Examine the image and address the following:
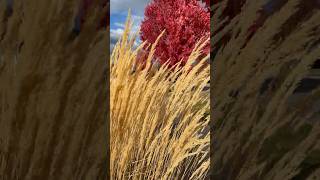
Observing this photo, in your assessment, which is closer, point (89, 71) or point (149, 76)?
point (89, 71)

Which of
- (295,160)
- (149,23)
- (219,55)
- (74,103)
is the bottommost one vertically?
(295,160)

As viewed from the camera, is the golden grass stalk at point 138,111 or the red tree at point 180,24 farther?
the red tree at point 180,24

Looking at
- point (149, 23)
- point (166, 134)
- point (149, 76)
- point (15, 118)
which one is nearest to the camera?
point (15, 118)

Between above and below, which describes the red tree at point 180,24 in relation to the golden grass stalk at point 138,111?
above

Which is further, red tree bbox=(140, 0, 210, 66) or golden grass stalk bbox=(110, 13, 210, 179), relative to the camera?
red tree bbox=(140, 0, 210, 66)

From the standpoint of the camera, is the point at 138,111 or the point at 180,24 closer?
the point at 138,111

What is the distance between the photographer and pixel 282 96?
118cm

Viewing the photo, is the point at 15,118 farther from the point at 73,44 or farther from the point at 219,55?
the point at 219,55

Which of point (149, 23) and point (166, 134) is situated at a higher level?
point (149, 23)

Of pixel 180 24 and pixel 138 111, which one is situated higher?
pixel 180 24

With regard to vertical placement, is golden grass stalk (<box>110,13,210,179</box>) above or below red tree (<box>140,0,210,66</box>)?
below

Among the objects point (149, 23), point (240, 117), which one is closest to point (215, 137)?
point (240, 117)

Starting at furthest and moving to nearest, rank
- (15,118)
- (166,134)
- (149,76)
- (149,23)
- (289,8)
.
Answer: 1. (149,23)
2. (149,76)
3. (166,134)
4. (15,118)
5. (289,8)

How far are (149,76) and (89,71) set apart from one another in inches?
31.7
